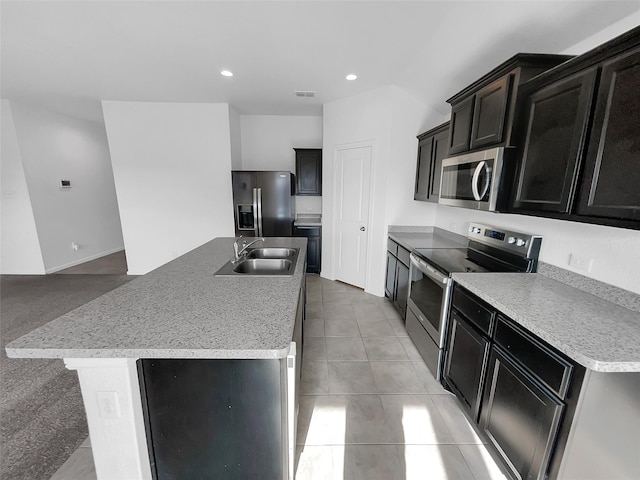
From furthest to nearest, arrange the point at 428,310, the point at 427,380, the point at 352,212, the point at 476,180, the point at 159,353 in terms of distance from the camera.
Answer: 1. the point at 352,212
2. the point at 428,310
3. the point at 427,380
4. the point at 476,180
5. the point at 159,353

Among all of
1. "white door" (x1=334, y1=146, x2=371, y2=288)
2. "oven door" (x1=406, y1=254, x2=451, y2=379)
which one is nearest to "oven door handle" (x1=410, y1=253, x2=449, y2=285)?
"oven door" (x1=406, y1=254, x2=451, y2=379)

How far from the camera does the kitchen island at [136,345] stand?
90 centimetres

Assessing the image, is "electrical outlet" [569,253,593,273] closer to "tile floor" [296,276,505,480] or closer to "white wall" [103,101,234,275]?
"tile floor" [296,276,505,480]

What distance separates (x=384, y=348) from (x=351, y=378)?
1.79 feet

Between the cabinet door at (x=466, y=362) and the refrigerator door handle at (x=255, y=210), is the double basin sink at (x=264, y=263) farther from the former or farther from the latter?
the refrigerator door handle at (x=255, y=210)

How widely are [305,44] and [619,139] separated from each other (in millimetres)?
2353

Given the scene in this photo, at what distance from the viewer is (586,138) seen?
1197mm

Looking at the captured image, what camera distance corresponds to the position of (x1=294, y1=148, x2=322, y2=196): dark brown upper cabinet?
4285mm

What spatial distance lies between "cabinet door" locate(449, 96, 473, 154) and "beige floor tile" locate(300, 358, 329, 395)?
2176 mm

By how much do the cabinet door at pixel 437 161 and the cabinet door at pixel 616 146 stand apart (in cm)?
145

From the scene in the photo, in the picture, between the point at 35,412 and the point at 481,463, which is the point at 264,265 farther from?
the point at 481,463

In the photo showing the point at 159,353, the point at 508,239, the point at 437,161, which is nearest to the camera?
the point at 159,353

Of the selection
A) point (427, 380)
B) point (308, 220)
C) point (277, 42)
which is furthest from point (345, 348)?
point (277, 42)

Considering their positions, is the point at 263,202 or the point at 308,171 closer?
the point at 263,202
